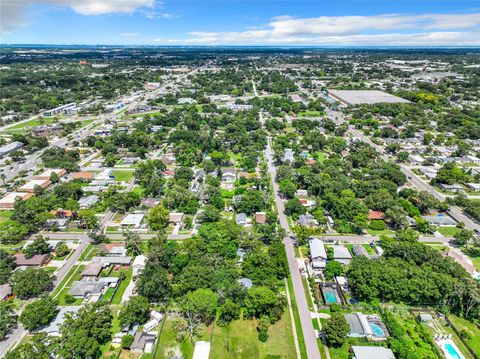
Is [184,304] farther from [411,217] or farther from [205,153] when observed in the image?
[205,153]

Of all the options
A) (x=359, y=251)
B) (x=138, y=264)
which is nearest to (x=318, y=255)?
(x=359, y=251)

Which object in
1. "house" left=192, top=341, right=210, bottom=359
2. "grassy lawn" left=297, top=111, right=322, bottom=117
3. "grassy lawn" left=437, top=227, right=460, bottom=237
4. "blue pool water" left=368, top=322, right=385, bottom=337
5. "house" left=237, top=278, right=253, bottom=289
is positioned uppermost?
"house" left=237, top=278, right=253, bottom=289

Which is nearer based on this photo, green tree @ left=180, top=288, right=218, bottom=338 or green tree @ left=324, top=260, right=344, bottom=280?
green tree @ left=180, top=288, right=218, bottom=338

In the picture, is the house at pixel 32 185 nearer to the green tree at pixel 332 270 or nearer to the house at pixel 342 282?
the green tree at pixel 332 270

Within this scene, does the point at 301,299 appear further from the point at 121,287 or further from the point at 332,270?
the point at 121,287

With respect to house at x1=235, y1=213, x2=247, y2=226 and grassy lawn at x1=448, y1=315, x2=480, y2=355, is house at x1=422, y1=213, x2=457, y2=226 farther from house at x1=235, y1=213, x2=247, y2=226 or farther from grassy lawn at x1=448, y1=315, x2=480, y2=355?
house at x1=235, y1=213, x2=247, y2=226

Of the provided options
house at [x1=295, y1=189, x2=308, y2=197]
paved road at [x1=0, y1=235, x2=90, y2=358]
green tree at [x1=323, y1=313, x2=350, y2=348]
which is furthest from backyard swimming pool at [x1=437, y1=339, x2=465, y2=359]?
paved road at [x1=0, y1=235, x2=90, y2=358]

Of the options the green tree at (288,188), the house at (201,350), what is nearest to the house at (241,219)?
the green tree at (288,188)
